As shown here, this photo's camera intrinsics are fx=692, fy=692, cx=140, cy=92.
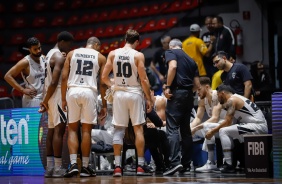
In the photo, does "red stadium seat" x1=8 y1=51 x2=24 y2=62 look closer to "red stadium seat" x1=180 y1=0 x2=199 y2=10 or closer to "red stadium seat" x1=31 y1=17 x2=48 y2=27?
"red stadium seat" x1=31 y1=17 x2=48 y2=27

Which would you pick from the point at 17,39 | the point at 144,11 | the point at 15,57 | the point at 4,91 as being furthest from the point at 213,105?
the point at 17,39

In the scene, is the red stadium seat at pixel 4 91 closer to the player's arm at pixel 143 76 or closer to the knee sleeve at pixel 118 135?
the knee sleeve at pixel 118 135

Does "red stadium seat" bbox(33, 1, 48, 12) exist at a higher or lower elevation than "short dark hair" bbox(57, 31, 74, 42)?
higher

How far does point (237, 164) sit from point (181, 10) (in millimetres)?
8133

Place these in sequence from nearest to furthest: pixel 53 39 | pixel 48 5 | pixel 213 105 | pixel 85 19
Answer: pixel 213 105 < pixel 53 39 < pixel 85 19 < pixel 48 5

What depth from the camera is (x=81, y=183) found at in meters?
8.40

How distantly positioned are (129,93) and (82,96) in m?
0.68

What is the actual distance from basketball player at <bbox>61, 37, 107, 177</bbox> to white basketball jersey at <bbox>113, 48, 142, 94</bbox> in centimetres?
28

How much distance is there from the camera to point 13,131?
1175cm

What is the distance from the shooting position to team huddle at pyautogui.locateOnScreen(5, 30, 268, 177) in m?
10.0

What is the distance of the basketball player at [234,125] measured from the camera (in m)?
10.8

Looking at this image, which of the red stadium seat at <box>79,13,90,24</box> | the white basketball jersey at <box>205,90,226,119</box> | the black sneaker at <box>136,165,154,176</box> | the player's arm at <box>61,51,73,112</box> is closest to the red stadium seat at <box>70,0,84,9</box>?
the red stadium seat at <box>79,13,90,24</box>

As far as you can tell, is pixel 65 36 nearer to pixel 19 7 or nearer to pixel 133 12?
pixel 133 12

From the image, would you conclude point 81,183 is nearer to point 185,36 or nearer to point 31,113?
point 31,113
